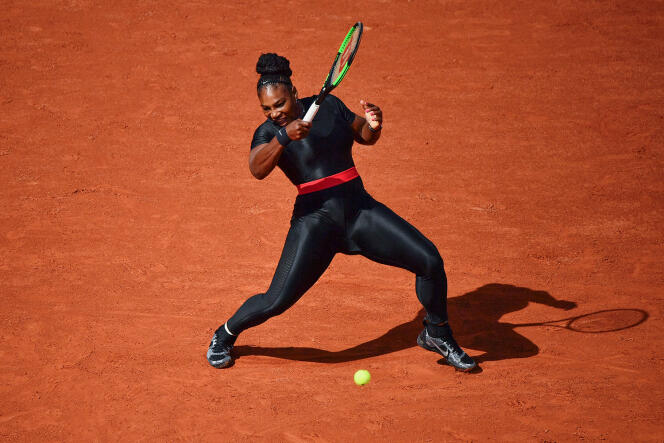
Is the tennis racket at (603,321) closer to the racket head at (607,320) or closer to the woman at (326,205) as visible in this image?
the racket head at (607,320)

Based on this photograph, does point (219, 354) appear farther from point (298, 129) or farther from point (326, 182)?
point (298, 129)

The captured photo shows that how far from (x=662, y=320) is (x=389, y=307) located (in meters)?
2.26

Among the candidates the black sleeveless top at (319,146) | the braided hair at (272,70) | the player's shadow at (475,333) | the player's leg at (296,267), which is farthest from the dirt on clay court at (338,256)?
the braided hair at (272,70)

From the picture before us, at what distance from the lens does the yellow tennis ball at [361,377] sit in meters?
5.89

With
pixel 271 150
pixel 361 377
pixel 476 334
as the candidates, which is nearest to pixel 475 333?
pixel 476 334

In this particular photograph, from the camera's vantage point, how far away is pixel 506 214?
326 inches

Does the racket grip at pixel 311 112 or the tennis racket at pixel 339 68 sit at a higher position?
the tennis racket at pixel 339 68

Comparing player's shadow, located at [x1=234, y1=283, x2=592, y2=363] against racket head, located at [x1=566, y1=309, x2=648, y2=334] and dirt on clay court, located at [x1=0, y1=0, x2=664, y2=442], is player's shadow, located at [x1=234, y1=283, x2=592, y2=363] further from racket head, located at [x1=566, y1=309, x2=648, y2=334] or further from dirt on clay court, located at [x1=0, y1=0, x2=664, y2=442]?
racket head, located at [x1=566, y1=309, x2=648, y2=334]

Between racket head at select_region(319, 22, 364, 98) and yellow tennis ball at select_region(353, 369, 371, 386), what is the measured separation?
6.83 ft

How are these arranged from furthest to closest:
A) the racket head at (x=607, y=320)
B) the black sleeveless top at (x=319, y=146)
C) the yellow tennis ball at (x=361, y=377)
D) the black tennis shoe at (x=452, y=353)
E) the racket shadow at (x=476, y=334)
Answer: the racket head at (x=607, y=320)
the racket shadow at (x=476, y=334)
the black tennis shoe at (x=452, y=353)
the yellow tennis ball at (x=361, y=377)
the black sleeveless top at (x=319, y=146)

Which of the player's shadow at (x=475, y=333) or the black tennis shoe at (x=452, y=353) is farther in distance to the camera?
the player's shadow at (x=475, y=333)

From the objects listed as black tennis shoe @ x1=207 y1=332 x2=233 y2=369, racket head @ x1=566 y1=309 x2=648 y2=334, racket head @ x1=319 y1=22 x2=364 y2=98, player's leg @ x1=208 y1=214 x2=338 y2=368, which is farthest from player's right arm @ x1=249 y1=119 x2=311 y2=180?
→ racket head @ x1=566 y1=309 x2=648 y2=334

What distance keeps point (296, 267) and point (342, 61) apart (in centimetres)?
148

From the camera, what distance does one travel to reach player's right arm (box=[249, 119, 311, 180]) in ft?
16.7
